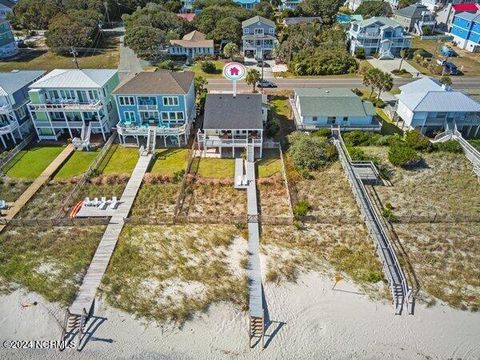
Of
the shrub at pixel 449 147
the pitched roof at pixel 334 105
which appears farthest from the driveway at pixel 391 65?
the shrub at pixel 449 147

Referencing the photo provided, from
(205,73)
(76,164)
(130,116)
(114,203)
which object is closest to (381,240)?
(114,203)

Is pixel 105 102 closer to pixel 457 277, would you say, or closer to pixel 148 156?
pixel 148 156

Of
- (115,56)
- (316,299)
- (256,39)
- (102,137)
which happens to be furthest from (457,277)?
(115,56)

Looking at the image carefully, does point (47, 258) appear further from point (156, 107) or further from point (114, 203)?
point (156, 107)

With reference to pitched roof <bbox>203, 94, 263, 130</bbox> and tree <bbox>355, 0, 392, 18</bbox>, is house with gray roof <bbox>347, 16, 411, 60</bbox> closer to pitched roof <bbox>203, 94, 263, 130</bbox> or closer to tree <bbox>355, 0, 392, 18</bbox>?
tree <bbox>355, 0, 392, 18</bbox>

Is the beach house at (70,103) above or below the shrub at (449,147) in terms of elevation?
above

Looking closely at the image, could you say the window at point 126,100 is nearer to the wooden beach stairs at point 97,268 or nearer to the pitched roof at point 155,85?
the pitched roof at point 155,85

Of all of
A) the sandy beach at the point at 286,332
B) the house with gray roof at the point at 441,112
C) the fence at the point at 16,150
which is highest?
the house with gray roof at the point at 441,112
